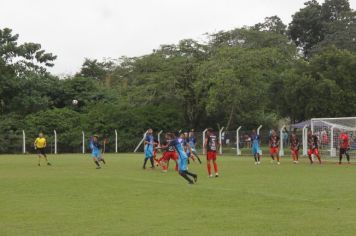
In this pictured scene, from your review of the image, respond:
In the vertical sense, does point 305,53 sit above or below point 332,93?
above

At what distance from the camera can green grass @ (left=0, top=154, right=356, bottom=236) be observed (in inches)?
411

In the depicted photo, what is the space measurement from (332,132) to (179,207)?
2683 centimetres

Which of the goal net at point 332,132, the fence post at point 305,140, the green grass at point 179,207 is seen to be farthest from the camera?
the fence post at point 305,140

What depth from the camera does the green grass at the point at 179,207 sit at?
1044cm

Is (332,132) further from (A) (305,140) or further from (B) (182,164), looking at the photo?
(B) (182,164)

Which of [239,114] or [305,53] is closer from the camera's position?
[239,114]

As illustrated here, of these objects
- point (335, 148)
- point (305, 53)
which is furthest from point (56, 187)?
point (305, 53)

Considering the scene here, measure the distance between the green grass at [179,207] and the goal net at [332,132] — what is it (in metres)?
18.1

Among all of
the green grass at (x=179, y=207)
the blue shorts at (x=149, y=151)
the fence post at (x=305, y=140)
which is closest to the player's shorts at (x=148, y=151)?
the blue shorts at (x=149, y=151)

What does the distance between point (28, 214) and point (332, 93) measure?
1405 inches

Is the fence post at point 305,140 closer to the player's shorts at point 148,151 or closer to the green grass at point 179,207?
the player's shorts at point 148,151

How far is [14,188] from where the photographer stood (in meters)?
18.4

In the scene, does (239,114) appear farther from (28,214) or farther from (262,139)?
(28,214)

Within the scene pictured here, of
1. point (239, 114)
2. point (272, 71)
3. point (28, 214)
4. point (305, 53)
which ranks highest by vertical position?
point (305, 53)
